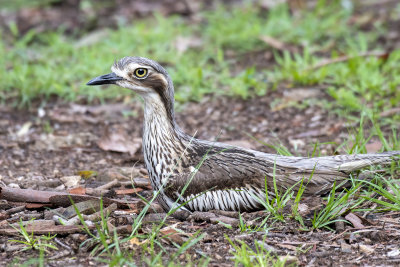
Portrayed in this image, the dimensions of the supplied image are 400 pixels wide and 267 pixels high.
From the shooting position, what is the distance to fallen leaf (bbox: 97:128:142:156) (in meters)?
5.92

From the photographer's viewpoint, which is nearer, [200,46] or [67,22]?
[200,46]

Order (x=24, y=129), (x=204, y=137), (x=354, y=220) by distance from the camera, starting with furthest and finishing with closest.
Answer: (x=24, y=129), (x=204, y=137), (x=354, y=220)

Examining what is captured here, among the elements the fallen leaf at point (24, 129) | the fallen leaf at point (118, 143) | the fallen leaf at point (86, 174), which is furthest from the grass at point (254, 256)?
the fallen leaf at point (24, 129)

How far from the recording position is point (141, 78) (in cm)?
459

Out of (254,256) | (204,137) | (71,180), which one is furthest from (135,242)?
(204,137)

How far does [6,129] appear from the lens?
21.3ft

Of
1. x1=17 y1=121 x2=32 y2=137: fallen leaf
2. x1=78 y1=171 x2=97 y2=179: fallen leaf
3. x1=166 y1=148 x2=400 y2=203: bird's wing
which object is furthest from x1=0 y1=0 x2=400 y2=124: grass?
x1=78 y1=171 x2=97 y2=179: fallen leaf

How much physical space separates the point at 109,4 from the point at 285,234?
7.26 metres

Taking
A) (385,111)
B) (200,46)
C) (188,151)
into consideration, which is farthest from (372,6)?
(188,151)

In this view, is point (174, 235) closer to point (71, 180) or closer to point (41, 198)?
point (41, 198)

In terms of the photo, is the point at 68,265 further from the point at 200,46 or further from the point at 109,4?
the point at 109,4

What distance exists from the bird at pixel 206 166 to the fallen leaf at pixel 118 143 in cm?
128

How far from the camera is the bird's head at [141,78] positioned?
4.59 m

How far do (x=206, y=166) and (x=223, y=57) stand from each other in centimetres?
385
